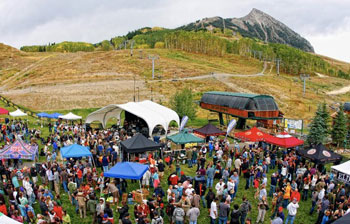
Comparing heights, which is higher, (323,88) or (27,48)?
(27,48)

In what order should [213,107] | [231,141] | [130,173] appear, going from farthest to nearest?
[213,107] < [231,141] < [130,173]

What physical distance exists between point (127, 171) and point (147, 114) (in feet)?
40.3

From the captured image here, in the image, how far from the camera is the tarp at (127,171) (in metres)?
13.1

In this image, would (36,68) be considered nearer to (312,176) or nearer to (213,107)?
(213,107)

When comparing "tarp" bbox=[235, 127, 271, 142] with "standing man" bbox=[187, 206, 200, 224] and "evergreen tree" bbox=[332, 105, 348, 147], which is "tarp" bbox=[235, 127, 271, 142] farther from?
"evergreen tree" bbox=[332, 105, 348, 147]

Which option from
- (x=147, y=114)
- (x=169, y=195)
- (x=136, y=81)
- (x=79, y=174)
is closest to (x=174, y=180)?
(x=169, y=195)

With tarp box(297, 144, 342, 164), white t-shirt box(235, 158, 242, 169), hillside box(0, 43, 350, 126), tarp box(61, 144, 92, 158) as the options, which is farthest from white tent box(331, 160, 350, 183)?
hillside box(0, 43, 350, 126)

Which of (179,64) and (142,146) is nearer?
(142,146)

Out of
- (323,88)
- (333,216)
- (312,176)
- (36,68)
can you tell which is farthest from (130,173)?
(323,88)

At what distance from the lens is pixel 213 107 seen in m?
36.1

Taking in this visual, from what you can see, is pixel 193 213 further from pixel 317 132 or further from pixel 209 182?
pixel 317 132

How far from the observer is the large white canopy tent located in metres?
24.7

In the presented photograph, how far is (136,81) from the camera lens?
242ft

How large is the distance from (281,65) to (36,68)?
94143 millimetres
